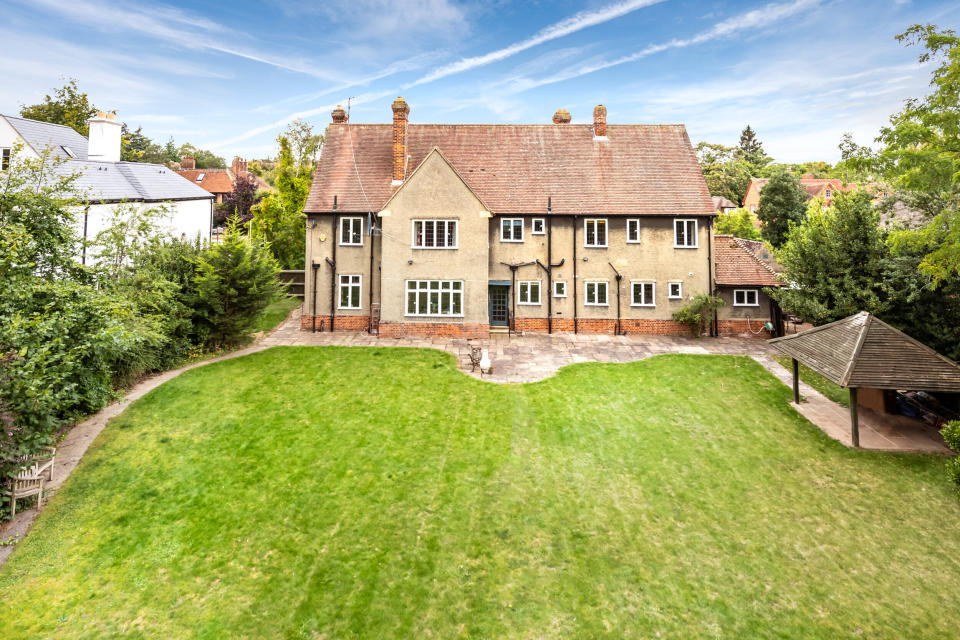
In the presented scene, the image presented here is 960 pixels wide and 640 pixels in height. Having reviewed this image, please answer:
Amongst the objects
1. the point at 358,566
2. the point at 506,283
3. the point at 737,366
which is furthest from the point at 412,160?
the point at 358,566

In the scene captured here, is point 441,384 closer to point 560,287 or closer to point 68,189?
point 560,287

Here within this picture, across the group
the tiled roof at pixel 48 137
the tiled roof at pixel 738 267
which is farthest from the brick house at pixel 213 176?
the tiled roof at pixel 738 267

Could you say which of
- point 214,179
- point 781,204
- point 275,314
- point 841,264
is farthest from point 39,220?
point 214,179

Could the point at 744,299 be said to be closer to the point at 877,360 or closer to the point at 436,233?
the point at 877,360

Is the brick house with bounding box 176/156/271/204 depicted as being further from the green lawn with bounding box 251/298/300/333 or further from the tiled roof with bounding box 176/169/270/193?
the green lawn with bounding box 251/298/300/333

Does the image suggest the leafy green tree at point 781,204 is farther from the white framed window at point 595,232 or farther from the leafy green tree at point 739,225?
the white framed window at point 595,232
